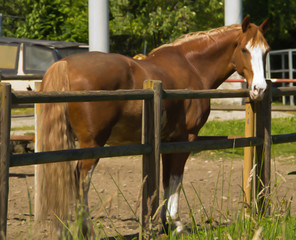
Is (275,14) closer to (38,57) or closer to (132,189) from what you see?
(38,57)

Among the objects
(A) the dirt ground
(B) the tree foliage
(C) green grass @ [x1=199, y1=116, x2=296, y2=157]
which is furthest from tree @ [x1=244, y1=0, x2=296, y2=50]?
(A) the dirt ground

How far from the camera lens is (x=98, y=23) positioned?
34.2 feet

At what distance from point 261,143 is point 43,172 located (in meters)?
2.05

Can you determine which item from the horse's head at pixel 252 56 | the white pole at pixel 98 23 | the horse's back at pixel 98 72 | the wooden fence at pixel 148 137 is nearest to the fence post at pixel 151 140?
the wooden fence at pixel 148 137

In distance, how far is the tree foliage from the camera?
796 inches

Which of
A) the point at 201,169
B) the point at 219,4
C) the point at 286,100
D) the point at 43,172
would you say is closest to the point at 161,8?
the point at 219,4

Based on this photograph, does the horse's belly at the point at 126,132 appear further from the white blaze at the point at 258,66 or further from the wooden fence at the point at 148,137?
the white blaze at the point at 258,66

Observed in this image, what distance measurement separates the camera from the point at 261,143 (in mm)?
5379

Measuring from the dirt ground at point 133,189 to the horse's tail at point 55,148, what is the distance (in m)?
0.60

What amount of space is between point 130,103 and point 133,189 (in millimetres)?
2425

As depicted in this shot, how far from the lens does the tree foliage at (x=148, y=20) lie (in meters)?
20.2

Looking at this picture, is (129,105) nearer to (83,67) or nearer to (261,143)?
(83,67)

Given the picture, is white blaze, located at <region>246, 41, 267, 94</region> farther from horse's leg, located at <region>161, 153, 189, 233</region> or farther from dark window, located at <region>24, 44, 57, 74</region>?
dark window, located at <region>24, 44, 57, 74</region>

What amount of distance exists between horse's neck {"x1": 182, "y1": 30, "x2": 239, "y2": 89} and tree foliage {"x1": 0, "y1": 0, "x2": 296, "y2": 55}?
44.6 ft
